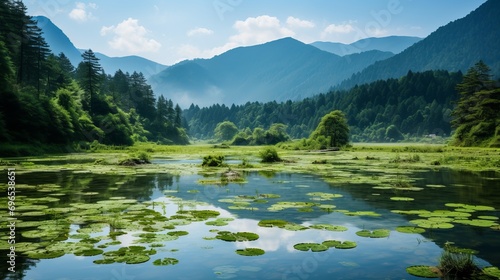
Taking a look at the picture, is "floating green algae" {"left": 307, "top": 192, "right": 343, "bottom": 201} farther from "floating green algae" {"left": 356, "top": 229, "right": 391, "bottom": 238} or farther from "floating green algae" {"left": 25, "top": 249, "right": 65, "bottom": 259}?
"floating green algae" {"left": 25, "top": 249, "right": 65, "bottom": 259}

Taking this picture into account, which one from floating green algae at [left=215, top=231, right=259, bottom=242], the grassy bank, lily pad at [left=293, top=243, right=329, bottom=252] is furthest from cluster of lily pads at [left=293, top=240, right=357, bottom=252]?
the grassy bank

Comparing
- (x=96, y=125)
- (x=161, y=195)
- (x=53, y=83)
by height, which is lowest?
(x=161, y=195)

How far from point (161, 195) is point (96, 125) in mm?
84540

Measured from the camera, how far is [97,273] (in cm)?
971

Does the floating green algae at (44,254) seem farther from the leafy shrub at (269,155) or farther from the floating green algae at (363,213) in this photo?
the leafy shrub at (269,155)

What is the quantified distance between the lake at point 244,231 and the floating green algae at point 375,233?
5cm

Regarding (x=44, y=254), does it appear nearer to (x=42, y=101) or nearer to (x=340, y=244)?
(x=340, y=244)

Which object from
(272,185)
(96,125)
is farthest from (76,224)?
(96,125)

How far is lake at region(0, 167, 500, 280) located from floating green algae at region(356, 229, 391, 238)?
5 cm

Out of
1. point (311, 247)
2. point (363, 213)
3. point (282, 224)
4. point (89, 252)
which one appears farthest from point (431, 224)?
point (89, 252)

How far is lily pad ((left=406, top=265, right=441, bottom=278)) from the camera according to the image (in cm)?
964

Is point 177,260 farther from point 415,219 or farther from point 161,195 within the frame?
point 161,195

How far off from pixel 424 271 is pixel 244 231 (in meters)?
6.41

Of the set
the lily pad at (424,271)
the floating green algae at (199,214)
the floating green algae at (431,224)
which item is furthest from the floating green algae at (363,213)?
the lily pad at (424,271)
